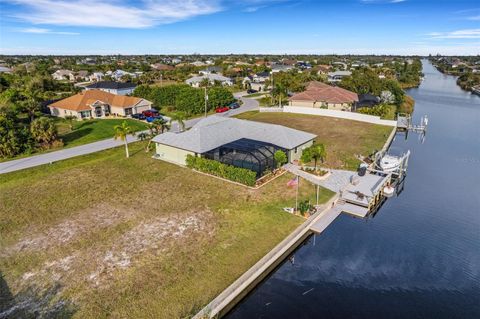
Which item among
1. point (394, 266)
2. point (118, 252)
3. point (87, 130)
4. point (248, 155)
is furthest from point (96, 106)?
point (394, 266)

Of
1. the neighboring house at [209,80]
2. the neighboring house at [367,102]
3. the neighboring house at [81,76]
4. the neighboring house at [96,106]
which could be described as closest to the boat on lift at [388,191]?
the neighboring house at [367,102]

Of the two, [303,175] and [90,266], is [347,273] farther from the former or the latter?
[90,266]

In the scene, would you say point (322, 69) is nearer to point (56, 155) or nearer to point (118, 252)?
point (56, 155)

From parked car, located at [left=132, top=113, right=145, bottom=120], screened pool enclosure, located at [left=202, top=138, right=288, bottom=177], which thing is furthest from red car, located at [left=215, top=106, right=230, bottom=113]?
screened pool enclosure, located at [left=202, top=138, right=288, bottom=177]

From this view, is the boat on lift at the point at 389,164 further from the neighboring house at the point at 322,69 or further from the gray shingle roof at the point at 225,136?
the neighboring house at the point at 322,69

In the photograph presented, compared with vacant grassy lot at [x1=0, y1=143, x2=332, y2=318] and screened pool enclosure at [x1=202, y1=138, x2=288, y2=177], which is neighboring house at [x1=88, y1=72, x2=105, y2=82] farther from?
screened pool enclosure at [x1=202, y1=138, x2=288, y2=177]
